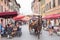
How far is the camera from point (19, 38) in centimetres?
429

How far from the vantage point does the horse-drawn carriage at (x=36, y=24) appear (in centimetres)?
415

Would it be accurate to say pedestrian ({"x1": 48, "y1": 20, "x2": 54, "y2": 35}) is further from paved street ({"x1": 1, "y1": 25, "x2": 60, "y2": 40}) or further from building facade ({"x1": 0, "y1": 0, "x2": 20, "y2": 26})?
building facade ({"x1": 0, "y1": 0, "x2": 20, "y2": 26})

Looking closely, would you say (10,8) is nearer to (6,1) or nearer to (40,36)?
(6,1)

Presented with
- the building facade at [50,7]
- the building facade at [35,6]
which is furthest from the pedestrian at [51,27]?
the building facade at [35,6]

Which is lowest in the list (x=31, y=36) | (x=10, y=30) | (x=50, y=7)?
(x=31, y=36)

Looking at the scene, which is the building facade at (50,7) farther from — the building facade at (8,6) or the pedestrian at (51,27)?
the building facade at (8,6)

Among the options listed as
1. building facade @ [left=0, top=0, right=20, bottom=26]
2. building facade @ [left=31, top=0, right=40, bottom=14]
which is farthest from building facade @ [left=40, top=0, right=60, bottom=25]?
building facade @ [left=0, top=0, right=20, bottom=26]

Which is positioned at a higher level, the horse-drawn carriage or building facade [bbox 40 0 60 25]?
building facade [bbox 40 0 60 25]

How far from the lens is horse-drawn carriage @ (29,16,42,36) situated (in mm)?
4148

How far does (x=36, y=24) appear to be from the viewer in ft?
14.1

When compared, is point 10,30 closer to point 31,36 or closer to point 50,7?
point 31,36

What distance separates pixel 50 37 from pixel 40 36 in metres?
0.16

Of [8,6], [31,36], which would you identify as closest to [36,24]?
[31,36]

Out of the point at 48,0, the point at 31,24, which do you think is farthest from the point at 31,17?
the point at 48,0
